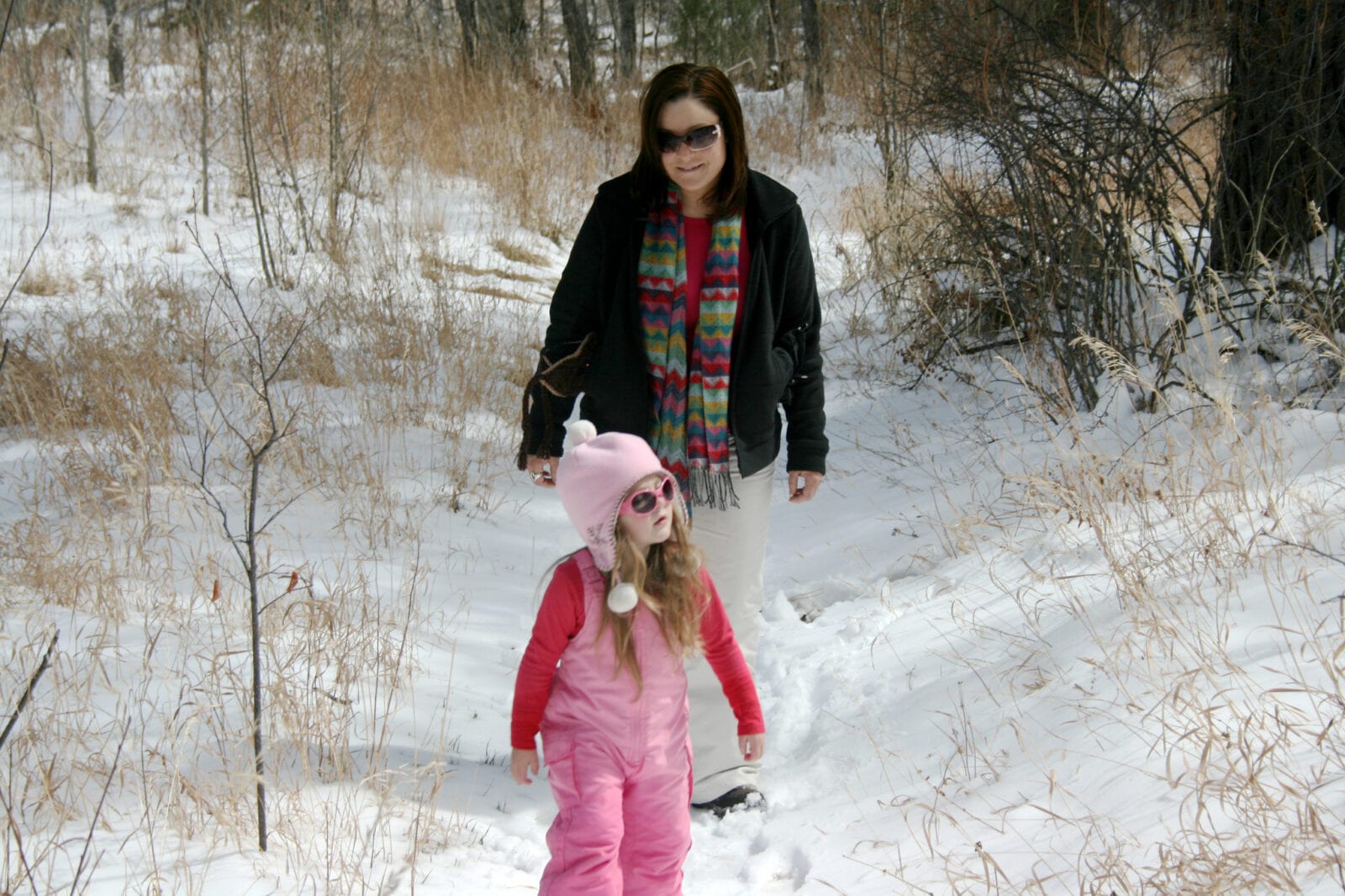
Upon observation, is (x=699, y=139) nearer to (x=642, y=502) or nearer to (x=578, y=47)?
(x=642, y=502)

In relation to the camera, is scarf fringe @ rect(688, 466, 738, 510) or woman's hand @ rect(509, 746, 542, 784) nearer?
woman's hand @ rect(509, 746, 542, 784)

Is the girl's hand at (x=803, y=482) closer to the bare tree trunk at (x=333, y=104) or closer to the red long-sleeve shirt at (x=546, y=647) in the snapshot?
the red long-sleeve shirt at (x=546, y=647)

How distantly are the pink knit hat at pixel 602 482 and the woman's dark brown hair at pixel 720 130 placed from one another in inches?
30.9

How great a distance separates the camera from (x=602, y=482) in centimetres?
199

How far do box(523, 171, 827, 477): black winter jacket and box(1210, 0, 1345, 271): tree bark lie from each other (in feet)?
9.18

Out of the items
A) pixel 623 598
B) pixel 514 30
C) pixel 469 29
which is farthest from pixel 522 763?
pixel 514 30

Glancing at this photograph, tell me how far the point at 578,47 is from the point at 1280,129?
372 inches

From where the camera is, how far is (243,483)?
4383 millimetres


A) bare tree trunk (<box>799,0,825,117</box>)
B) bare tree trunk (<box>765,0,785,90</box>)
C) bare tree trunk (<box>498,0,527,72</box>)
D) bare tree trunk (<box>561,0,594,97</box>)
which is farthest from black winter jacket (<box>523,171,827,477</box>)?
bare tree trunk (<box>765,0,785,90</box>)

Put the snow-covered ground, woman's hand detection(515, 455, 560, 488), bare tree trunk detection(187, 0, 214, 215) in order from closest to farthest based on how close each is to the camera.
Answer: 1. the snow-covered ground
2. woman's hand detection(515, 455, 560, 488)
3. bare tree trunk detection(187, 0, 214, 215)

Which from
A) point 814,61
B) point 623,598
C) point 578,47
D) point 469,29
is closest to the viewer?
point 623,598

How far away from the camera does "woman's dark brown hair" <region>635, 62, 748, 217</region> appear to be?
2441mm

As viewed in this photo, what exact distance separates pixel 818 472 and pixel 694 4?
1331cm

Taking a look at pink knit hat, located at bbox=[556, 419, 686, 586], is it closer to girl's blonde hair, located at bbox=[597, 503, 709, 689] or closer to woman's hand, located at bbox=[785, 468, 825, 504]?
girl's blonde hair, located at bbox=[597, 503, 709, 689]
